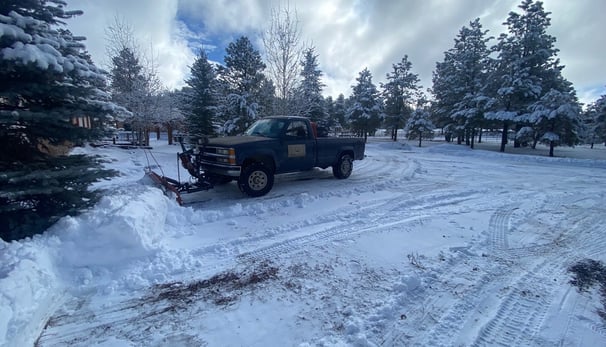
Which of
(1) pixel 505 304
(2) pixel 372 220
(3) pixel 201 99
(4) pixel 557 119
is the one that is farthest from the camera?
(3) pixel 201 99

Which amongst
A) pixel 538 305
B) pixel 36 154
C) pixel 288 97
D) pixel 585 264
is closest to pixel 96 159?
pixel 36 154

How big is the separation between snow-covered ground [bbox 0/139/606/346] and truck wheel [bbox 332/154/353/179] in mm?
3279

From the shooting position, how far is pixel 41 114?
11.1 feet

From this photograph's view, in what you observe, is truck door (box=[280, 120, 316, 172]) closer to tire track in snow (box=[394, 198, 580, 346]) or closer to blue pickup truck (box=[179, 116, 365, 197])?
blue pickup truck (box=[179, 116, 365, 197])

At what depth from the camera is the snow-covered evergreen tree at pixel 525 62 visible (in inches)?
818

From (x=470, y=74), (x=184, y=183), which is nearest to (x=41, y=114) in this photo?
(x=184, y=183)

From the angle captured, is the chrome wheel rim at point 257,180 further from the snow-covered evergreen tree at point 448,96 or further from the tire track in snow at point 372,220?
the snow-covered evergreen tree at point 448,96

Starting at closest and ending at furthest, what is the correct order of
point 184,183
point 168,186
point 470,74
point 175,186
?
point 168,186, point 175,186, point 184,183, point 470,74

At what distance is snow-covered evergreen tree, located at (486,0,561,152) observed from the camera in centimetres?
2078

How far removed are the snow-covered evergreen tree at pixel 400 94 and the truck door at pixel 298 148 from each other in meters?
31.2

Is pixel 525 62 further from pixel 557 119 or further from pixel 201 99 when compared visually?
pixel 201 99

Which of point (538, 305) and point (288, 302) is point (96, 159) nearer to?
point (288, 302)

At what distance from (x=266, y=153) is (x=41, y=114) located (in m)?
4.19

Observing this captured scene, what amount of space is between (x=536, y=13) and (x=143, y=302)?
29.5 meters
